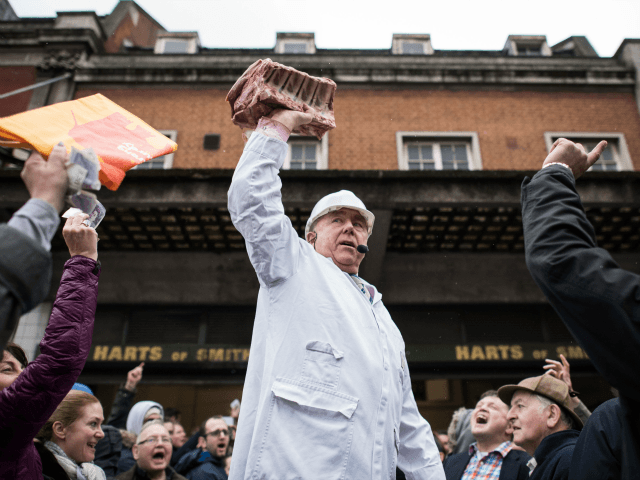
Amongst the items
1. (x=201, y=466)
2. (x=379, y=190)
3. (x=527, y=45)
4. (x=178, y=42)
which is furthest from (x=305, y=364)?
(x=527, y=45)

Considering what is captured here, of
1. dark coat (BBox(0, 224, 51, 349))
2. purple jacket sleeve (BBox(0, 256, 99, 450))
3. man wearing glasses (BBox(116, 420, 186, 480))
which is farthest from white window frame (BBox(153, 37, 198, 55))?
dark coat (BBox(0, 224, 51, 349))

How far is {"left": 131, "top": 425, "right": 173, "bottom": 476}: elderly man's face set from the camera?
4027 mm

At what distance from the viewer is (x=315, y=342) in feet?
6.82

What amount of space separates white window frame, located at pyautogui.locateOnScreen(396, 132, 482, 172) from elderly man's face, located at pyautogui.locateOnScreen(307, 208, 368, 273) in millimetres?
9327

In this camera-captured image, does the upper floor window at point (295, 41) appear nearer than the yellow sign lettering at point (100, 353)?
No

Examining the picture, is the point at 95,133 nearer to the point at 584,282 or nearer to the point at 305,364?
the point at 305,364

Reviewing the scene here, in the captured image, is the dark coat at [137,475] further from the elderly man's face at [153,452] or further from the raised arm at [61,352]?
the raised arm at [61,352]

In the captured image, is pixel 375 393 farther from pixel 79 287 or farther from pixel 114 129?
pixel 114 129

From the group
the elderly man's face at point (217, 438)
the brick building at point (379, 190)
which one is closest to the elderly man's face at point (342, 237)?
the elderly man's face at point (217, 438)

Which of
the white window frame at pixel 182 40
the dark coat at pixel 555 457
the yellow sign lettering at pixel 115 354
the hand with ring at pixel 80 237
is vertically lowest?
the dark coat at pixel 555 457

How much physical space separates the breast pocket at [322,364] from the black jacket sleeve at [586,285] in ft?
3.13

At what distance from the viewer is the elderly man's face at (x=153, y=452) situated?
4.03 m

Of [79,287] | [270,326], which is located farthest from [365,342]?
[79,287]

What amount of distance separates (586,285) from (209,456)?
482 centimetres
